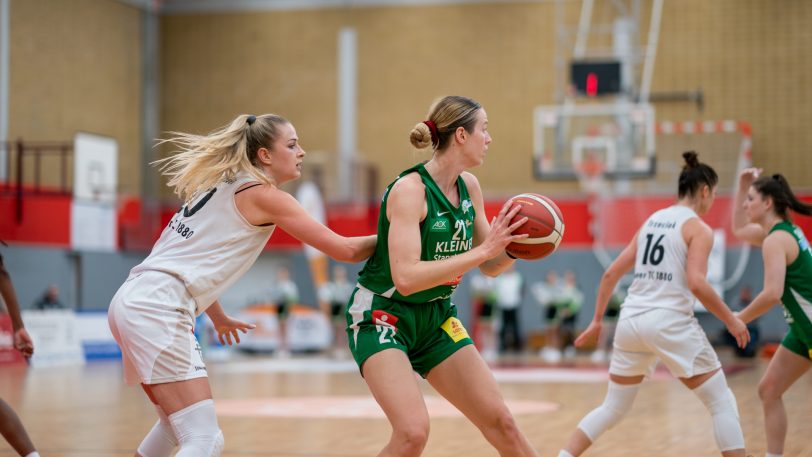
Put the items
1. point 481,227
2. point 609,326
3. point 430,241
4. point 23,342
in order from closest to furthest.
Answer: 1. point 430,241
2. point 481,227
3. point 23,342
4. point 609,326

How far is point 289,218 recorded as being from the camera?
164 inches

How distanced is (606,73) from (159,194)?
495 inches

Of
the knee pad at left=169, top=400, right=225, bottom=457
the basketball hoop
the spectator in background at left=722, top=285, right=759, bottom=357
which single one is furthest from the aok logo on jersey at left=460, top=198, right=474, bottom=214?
the spectator in background at left=722, top=285, right=759, bottom=357

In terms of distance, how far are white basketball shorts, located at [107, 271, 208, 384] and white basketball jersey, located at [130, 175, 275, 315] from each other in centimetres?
6

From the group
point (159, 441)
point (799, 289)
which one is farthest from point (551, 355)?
point (159, 441)

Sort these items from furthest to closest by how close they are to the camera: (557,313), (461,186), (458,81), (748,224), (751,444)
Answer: (458,81) → (557,313) → (751,444) → (748,224) → (461,186)

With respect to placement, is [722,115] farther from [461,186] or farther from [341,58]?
[461,186]

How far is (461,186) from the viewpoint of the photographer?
4.46 meters

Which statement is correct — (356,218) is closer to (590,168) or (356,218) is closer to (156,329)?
(590,168)

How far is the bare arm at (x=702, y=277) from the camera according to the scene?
17.2 feet

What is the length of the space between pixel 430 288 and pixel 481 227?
57 cm

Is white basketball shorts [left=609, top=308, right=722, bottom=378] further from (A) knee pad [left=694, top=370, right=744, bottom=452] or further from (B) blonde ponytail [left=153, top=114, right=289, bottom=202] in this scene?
(B) blonde ponytail [left=153, top=114, right=289, bottom=202]

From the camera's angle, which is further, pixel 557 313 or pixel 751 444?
pixel 557 313

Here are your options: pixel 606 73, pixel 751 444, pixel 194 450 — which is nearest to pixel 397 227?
pixel 194 450
